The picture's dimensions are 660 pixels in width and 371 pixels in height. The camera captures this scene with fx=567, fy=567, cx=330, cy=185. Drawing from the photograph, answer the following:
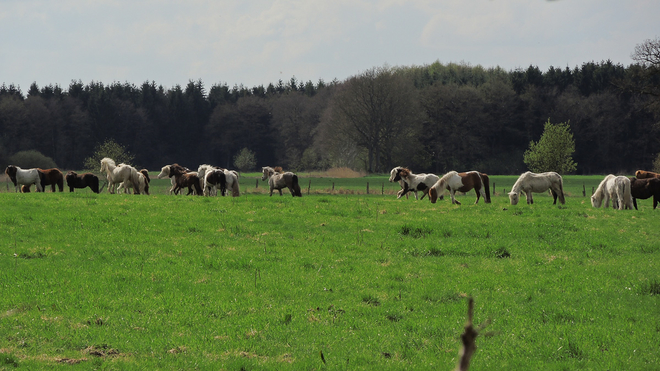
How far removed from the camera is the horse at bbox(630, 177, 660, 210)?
26938 millimetres

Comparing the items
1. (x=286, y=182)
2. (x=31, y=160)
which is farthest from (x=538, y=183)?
(x=31, y=160)

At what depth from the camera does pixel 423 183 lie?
31828mm

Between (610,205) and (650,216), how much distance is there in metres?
6.83

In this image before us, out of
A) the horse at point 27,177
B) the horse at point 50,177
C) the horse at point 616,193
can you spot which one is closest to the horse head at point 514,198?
the horse at point 616,193

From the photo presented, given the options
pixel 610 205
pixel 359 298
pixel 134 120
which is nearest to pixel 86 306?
pixel 359 298

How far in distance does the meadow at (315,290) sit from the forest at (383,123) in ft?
217

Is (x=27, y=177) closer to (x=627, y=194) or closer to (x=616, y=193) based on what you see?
(x=616, y=193)

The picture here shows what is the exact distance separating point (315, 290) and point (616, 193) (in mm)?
21256

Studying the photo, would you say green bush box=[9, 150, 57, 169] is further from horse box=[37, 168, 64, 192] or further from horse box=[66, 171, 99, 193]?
horse box=[37, 168, 64, 192]

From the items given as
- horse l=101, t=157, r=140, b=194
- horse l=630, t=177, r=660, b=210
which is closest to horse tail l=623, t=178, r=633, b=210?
horse l=630, t=177, r=660, b=210

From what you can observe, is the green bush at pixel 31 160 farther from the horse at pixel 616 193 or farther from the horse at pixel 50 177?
the horse at pixel 616 193

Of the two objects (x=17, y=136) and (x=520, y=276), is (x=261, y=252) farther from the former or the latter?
(x=17, y=136)

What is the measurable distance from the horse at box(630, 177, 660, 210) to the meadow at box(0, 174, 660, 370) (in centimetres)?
747

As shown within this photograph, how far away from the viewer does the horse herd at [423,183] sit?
27266 millimetres
